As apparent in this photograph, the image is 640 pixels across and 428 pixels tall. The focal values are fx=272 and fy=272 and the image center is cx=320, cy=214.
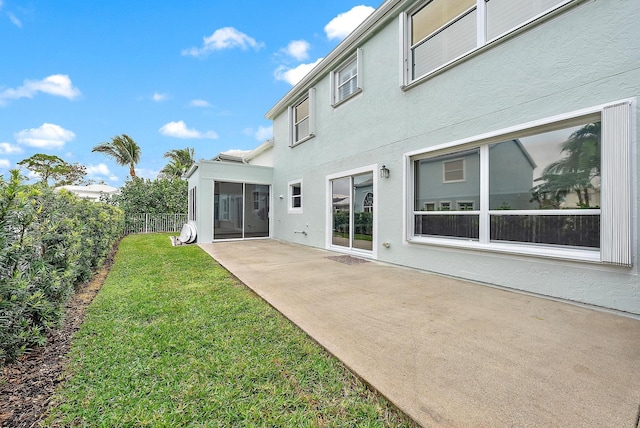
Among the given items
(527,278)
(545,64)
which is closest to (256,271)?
(527,278)

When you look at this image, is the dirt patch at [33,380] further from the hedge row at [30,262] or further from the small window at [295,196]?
the small window at [295,196]

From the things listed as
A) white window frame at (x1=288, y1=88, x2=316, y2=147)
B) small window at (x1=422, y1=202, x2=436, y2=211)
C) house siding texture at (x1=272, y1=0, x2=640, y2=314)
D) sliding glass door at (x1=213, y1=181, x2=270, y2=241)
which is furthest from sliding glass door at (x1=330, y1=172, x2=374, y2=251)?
sliding glass door at (x1=213, y1=181, x2=270, y2=241)

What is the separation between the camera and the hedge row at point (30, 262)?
2.22 metres

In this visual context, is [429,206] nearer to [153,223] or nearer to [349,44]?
[349,44]

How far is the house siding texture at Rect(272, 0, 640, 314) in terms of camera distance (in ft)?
12.2

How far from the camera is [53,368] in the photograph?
247cm

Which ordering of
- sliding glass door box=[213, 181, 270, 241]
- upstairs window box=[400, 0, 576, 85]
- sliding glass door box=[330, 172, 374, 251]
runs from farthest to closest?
sliding glass door box=[213, 181, 270, 241], sliding glass door box=[330, 172, 374, 251], upstairs window box=[400, 0, 576, 85]

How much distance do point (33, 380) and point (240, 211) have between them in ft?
33.7

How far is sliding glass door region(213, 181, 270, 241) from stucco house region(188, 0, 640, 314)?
5.13m

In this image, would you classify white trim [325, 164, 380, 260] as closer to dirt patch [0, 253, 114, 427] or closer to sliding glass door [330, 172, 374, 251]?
sliding glass door [330, 172, 374, 251]

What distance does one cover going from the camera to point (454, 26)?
5641mm

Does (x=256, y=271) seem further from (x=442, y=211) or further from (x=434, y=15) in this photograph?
(x=434, y=15)

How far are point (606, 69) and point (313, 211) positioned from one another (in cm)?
786

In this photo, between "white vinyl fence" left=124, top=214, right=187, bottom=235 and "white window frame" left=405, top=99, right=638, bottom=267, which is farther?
"white vinyl fence" left=124, top=214, right=187, bottom=235
